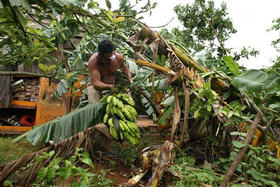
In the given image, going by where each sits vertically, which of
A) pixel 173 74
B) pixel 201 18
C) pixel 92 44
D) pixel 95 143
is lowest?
pixel 95 143

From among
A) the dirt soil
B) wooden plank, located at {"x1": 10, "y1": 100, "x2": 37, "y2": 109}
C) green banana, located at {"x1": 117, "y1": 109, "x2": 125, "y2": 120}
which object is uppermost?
green banana, located at {"x1": 117, "y1": 109, "x2": 125, "y2": 120}

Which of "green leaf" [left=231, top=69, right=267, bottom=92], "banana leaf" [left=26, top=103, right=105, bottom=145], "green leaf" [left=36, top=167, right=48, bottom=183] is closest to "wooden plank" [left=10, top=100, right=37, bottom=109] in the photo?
"banana leaf" [left=26, top=103, right=105, bottom=145]

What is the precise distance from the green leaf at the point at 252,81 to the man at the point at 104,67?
2041 mm

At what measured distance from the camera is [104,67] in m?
3.60

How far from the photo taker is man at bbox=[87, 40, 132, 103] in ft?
10.4

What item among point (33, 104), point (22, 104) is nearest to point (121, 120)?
point (33, 104)

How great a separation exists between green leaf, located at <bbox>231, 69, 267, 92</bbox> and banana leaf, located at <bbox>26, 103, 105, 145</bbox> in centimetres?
209

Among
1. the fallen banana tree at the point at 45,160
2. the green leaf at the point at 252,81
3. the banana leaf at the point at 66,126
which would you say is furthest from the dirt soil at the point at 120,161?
the green leaf at the point at 252,81

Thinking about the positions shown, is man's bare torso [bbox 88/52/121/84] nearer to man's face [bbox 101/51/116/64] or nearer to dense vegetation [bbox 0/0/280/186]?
man's face [bbox 101/51/116/64]

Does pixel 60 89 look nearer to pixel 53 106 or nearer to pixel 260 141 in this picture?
pixel 53 106

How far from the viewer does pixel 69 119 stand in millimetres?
3027

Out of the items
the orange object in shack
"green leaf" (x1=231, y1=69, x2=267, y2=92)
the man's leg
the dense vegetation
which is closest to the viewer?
"green leaf" (x1=231, y1=69, x2=267, y2=92)

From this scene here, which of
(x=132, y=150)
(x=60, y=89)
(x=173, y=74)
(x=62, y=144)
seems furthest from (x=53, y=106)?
(x=173, y=74)

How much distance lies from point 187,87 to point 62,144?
171 cm
